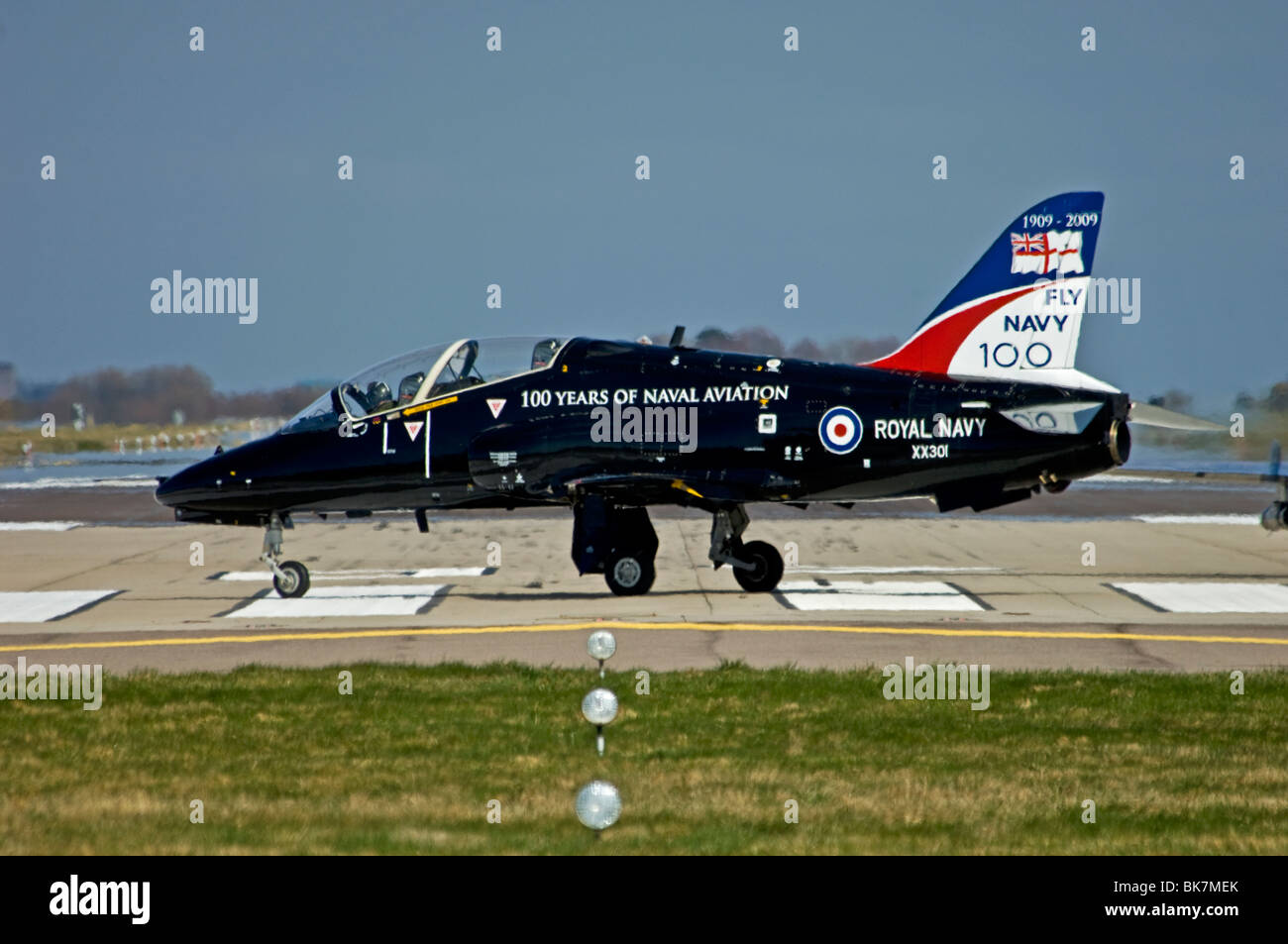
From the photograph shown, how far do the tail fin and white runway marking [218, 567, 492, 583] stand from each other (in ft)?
27.9

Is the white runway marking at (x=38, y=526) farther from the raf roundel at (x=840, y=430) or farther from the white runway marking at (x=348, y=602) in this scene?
the raf roundel at (x=840, y=430)

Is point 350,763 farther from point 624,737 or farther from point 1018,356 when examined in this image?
point 1018,356

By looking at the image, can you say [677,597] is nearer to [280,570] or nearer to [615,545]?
[615,545]

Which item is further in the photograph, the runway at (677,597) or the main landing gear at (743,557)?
the main landing gear at (743,557)

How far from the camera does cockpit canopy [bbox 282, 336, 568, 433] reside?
2258 cm

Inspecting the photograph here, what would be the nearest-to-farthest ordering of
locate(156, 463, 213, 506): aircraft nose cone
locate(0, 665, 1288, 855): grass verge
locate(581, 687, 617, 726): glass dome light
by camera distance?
locate(0, 665, 1288, 855): grass verge < locate(581, 687, 617, 726): glass dome light < locate(156, 463, 213, 506): aircraft nose cone

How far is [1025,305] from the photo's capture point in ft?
74.1

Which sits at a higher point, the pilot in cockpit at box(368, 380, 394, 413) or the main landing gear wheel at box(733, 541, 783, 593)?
the pilot in cockpit at box(368, 380, 394, 413)

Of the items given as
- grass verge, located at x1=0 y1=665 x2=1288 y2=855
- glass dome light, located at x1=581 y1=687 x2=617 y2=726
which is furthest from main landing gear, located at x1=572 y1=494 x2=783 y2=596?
glass dome light, located at x1=581 y1=687 x2=617 y2=726

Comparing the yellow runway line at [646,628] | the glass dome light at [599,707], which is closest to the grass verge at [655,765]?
the glass dome light at [599,707]

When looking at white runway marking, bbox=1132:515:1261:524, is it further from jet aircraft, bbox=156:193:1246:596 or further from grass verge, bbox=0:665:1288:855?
grass verge, bbox=0:665:1288:855

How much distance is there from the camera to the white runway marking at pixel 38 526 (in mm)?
36375

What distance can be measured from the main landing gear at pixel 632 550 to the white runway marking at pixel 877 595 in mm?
587
